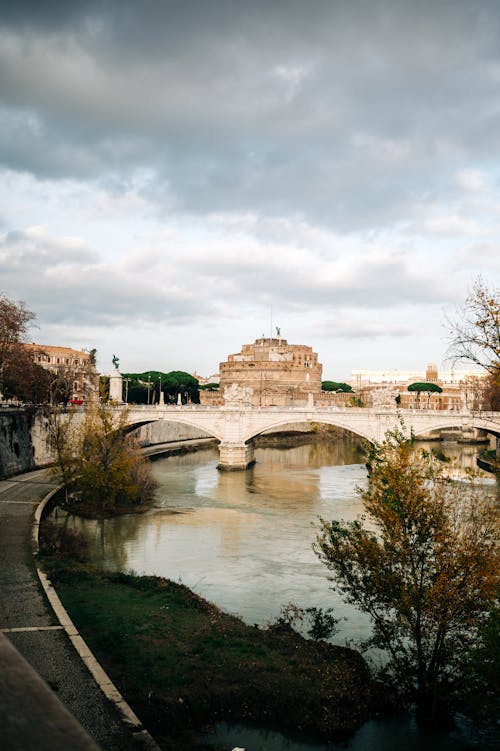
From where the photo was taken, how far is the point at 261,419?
1902 inches

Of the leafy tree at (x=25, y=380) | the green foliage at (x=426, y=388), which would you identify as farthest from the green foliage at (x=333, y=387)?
the leafy tree at (x=25, y=380)

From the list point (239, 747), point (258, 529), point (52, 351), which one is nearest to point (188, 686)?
point (239, 747)

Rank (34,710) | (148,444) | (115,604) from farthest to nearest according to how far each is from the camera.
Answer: (148,444)
(115,604)
(34,710)

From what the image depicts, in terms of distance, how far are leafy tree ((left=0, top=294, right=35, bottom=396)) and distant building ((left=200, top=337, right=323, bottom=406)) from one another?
61.9 meters

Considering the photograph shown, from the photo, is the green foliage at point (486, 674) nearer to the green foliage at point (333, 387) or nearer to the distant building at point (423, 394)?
the distant building at point (423, 394)

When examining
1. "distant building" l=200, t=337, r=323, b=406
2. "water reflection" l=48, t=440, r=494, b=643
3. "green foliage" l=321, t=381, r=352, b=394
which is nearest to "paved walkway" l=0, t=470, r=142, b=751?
"water reflection" l=48, t=440, r=494, b=643

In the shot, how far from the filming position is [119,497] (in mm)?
31141

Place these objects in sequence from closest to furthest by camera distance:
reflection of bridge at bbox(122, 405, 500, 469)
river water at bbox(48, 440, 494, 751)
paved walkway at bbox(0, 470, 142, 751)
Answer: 1. paved walkway at bbox(0, 470, 142, 751)
2. river water at bbox(48, 440, 494, 751)
3. reflection of bridge at bbox(122, 405, 500, 469)

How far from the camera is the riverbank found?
999 centimetres

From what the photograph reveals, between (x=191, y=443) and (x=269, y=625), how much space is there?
48854mm

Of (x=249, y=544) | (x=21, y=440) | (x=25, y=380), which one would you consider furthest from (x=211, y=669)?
(x=25, y=380)

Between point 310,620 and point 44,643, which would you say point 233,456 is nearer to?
point 310,620

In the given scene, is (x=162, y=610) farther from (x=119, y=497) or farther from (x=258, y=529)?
(x=119, y=497)

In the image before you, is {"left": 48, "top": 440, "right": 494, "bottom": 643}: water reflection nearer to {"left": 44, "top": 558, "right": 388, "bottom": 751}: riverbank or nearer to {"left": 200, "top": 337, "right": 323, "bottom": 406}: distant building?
{"left": 44, "top": 558, "right": 388, "bottom": 751}: riverbank
